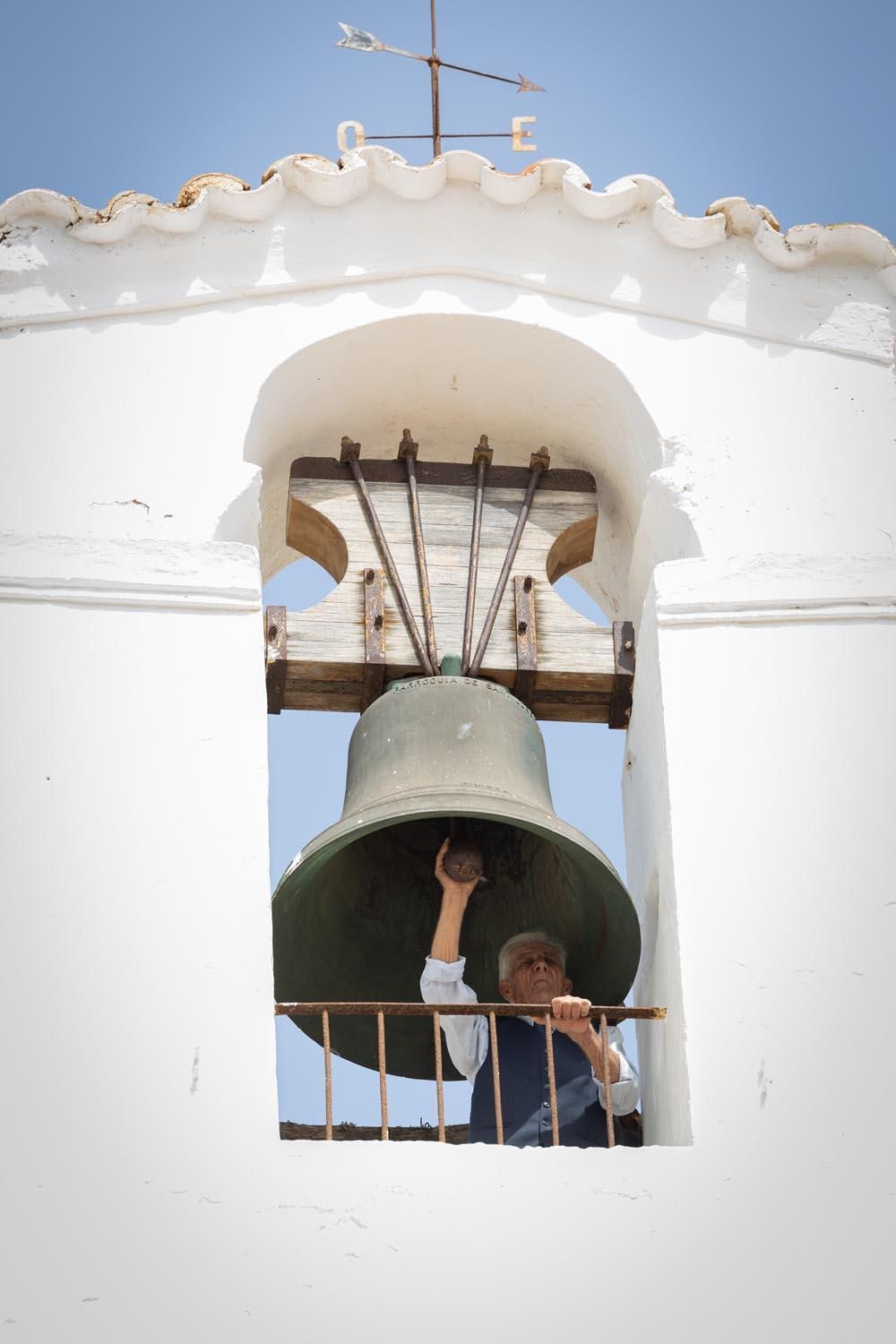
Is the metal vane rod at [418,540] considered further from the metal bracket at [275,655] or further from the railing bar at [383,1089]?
the railing bar at [383,1089]

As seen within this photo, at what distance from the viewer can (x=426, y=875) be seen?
645 cm

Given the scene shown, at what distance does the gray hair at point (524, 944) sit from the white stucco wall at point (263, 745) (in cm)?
20

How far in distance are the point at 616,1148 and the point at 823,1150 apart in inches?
15.2

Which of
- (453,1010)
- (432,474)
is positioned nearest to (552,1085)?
(453,1010)

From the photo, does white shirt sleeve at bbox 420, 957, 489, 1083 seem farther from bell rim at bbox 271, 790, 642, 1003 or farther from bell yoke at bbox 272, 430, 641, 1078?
bell rim at bbox 271, 790, 642, 1003

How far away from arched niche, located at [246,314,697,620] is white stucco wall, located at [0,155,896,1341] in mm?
11

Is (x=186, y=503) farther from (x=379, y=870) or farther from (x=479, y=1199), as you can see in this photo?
(x=479, y=1199)

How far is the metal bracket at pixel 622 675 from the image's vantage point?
21.1ft

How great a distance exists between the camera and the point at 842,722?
19.6 ft

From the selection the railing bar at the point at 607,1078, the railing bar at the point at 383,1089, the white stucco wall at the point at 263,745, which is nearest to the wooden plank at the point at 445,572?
the white stucco wall at the point at 263,745

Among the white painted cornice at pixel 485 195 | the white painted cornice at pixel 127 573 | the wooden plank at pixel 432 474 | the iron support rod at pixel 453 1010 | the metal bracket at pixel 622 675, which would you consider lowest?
the iron support rod at pixel 453 1010

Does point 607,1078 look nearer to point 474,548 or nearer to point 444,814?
point 444,814

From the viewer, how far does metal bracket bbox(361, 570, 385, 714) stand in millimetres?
6363

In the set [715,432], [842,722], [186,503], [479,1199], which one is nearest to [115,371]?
[186,503]
